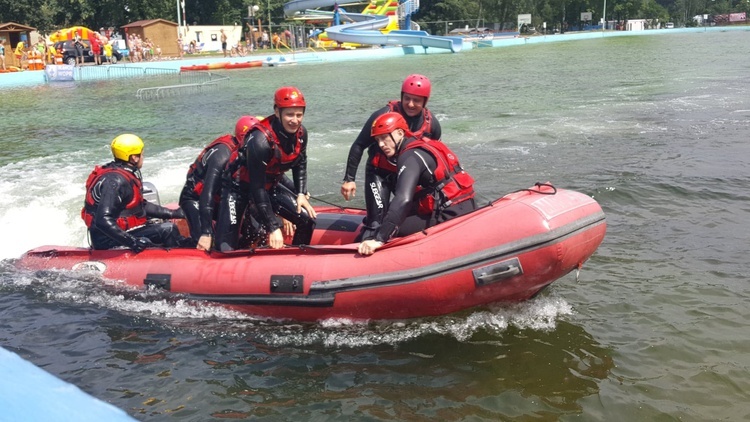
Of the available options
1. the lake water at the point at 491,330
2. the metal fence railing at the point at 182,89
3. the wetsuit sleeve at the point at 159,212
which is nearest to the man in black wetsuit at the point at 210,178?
the wetsuit sleeve at the point at 159,212

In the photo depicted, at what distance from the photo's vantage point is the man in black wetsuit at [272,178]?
5160 millimetres

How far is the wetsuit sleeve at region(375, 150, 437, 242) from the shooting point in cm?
482

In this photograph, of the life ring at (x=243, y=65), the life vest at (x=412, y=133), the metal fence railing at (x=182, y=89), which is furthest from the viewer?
the life ring at (x=243, y=65)

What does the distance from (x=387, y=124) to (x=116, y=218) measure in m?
2.65

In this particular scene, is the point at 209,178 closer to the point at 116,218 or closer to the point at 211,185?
the point at 211,185

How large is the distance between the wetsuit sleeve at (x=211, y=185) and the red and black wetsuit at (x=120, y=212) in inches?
28.5

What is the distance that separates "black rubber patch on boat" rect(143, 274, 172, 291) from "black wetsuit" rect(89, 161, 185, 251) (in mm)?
397

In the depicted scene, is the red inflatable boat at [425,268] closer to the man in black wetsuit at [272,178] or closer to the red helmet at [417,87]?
the man in black wetsuit at [272,178]

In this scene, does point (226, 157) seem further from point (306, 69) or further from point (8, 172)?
point (306, 69)

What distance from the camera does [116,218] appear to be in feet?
19.5

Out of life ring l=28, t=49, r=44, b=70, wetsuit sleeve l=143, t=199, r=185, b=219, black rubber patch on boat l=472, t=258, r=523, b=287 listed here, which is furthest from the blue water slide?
black rubber patch on boat l=472, t=258, r=523, b=287

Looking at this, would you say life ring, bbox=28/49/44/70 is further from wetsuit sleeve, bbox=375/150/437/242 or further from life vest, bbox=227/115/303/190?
wetsuit sleeve, bbox=375/150/437/242

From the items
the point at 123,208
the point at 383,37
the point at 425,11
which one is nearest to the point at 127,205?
the point at 123,208

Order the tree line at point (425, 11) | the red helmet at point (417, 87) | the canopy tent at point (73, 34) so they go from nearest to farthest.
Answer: the red helmet at point (417, 87) → the canopy tent at point (73, 34) → the tree line at point (425, 11)
